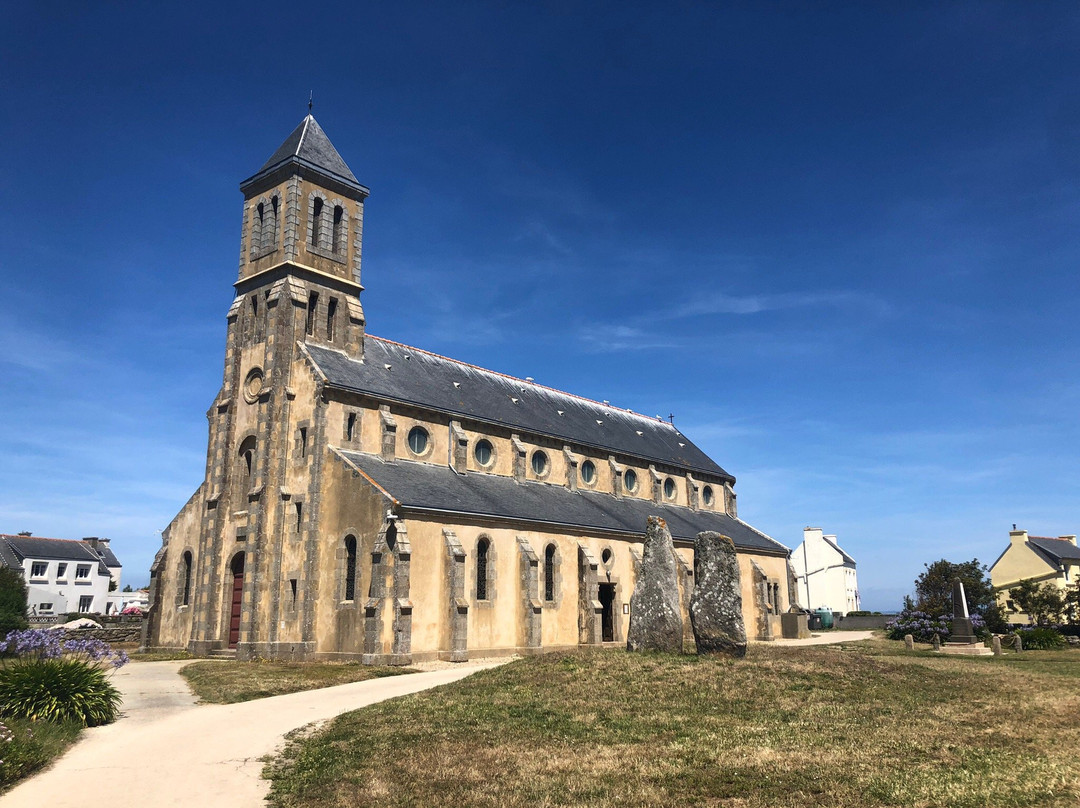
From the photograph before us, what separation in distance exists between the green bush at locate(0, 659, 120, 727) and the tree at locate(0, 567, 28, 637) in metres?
16.9

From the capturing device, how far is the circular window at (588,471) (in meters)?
A: 43.0

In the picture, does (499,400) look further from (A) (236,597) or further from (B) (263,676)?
(B) (263,676)

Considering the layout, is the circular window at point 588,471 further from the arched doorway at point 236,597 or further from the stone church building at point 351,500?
the arched doorway at point 236,597

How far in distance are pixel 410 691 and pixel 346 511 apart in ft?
37.3

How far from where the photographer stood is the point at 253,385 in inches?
1315

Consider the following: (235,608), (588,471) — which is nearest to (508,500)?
(588,471)

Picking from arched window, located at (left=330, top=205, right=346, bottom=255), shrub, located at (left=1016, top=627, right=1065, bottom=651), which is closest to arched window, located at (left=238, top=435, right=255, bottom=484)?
arched window, located at (left=330, top=205, right=346, bottom=255)

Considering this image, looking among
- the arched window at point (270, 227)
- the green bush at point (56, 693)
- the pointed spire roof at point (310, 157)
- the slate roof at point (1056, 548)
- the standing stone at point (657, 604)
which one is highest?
the pointed spire roof at point (310, 157)

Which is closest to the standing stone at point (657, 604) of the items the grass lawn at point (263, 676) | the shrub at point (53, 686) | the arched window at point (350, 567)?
the grass lawn at point (263, 676)

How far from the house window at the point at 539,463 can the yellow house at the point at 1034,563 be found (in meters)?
38.2

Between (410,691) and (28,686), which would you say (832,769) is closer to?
(410,691)

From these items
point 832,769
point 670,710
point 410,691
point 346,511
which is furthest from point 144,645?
point 832,769

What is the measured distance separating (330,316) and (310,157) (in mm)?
7224

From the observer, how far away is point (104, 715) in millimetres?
14781
